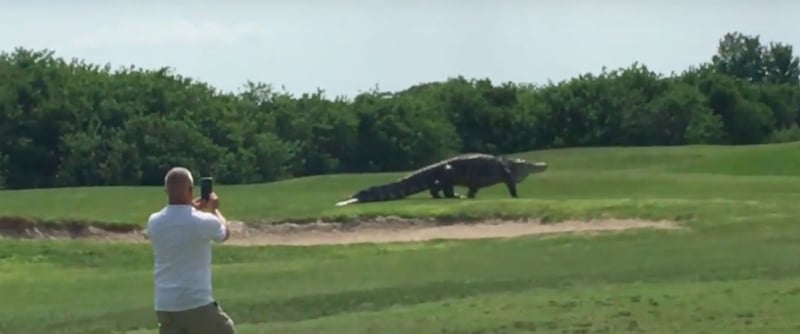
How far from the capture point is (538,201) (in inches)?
1282

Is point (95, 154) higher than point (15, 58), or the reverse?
point (15, 58)

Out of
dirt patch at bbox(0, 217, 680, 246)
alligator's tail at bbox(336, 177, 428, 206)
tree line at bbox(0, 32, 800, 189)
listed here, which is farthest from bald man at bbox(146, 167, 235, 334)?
tree line at bbox(0, 32, 800, 189)

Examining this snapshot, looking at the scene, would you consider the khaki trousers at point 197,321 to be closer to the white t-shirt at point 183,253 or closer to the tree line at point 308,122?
the white t-shirt at point 183,253

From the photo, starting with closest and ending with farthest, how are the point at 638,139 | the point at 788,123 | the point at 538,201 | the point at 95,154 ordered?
the point at 538,201, the point at 95,154, the point at 638,139, the point at 788,123

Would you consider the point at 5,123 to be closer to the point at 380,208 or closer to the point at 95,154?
the point at 95,154

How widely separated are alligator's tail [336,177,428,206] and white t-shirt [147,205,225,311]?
79.0 ft

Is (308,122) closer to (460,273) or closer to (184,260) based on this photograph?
(460,273)

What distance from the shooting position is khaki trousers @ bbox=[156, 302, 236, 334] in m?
10.7

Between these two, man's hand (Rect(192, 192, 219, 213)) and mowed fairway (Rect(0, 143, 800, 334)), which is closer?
man's hand (Rect(192, 192, 219, 213))

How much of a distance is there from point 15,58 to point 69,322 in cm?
5094

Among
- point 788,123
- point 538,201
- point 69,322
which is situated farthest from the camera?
point 788,123

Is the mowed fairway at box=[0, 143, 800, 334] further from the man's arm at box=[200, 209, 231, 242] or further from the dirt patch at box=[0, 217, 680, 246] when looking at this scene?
the man's arm at box=[200, 209, 231, 242]

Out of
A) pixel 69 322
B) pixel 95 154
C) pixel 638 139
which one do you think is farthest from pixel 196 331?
pixel 638 139

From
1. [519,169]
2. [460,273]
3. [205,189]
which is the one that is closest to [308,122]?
[519,169]
